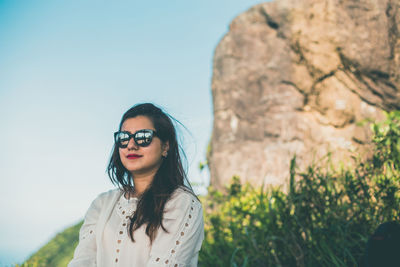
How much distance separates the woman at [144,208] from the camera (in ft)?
5.35

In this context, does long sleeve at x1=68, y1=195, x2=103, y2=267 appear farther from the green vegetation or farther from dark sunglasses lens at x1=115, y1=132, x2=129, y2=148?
the green vegetation

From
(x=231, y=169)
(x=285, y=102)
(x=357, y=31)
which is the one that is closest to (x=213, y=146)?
(x=231, y=169)

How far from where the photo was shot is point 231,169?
6055mm

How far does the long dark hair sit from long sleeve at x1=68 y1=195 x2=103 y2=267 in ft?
0.60

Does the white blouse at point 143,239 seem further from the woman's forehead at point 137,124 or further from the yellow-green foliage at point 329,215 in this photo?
the yellow-green foliage at point 329,215

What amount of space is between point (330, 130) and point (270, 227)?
3504 mm

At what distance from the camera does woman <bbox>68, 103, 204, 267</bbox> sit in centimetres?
163

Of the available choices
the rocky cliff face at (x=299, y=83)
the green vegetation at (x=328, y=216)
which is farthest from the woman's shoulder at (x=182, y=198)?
the rocky cliff face at (x=299, y=83)

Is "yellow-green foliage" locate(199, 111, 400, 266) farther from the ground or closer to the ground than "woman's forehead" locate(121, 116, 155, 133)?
closer to the ground

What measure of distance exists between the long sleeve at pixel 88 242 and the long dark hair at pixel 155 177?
7.2 inches

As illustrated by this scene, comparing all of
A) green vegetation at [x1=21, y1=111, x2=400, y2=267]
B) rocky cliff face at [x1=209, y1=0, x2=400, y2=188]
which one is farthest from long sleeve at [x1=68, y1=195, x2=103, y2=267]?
rocky cliff face at [x1=209, y1=0, x2=400, y2=188]

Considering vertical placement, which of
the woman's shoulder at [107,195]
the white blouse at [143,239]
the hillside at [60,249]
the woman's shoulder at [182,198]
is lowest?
the hillside at [60,249]

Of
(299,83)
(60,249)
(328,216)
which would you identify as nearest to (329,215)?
(328,216)

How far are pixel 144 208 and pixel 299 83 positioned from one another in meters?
5.10
